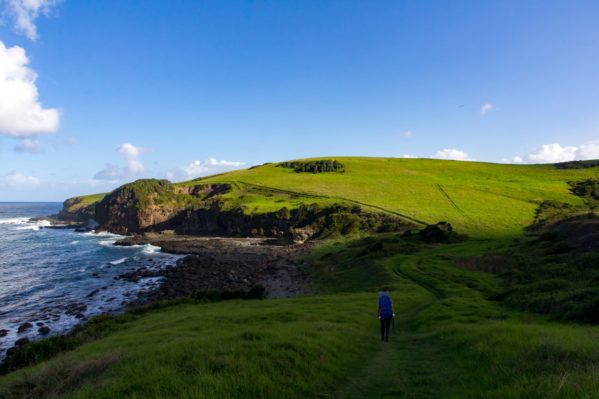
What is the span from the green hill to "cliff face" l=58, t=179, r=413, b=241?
2622cm

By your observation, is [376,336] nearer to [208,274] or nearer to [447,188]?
[208,274]

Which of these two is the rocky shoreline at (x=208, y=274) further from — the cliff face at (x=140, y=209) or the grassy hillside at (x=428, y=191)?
the cliff face at (x=140, y=209)

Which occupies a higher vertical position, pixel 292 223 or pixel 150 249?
pixel 292 223

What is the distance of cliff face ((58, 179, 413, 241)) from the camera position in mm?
112312

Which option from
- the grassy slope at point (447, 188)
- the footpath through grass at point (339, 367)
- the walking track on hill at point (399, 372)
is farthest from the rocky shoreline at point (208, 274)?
the grassy slope at point (447, 188)

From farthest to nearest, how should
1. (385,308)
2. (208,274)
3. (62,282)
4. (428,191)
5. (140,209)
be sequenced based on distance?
(140,209) < (428,191) < (208,274) < (62,282) < (385,308)

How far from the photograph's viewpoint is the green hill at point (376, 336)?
36.9ft

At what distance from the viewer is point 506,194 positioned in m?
122

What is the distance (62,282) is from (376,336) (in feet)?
218

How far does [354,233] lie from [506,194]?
5608cm

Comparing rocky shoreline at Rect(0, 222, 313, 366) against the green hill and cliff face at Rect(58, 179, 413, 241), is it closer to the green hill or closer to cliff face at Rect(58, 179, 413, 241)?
the green hill

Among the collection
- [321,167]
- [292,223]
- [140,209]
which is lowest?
[292,223]

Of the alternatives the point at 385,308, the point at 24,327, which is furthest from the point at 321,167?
the point at 385,308

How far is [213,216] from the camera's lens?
141500mm
